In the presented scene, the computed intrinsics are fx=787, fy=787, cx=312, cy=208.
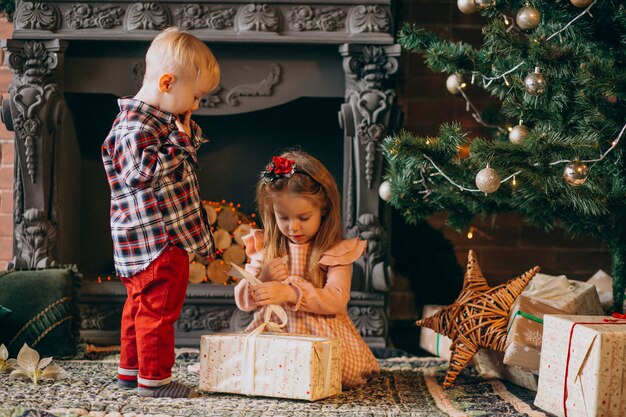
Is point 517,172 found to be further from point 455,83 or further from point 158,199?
point 158,199

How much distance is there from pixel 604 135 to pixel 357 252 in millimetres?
689

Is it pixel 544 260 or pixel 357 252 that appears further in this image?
pixel 544 260

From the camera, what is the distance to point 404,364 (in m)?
2.34

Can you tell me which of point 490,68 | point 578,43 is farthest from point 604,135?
point 490,68

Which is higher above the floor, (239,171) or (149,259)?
(239,171)

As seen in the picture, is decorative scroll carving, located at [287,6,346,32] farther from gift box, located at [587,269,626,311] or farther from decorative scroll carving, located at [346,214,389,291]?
gift box, located at [587,269,626,311]

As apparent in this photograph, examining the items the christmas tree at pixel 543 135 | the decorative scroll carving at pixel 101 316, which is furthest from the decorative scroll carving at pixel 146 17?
the decorative scroll carving at pixel 101 316

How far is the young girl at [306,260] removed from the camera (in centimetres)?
200

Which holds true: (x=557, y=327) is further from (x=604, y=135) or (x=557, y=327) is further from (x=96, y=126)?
(x=96, y=126)

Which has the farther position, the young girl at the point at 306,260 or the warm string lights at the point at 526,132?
the young girl at the point at 306,260

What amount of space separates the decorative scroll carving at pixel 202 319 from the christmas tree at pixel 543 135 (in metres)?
0.75

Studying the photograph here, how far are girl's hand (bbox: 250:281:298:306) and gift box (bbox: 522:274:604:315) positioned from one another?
702mm

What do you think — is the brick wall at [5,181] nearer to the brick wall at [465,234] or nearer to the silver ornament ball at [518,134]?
the brick wall at [465,234]

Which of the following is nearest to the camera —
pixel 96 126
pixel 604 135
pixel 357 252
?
pixel 604 135
